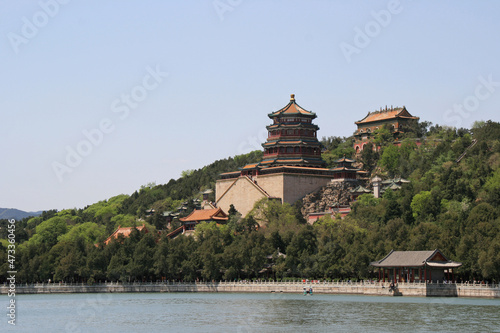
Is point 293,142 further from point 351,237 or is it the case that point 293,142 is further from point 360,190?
point 351,237

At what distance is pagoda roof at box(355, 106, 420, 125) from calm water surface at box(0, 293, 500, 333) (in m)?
52.9

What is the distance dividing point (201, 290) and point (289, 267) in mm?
9346

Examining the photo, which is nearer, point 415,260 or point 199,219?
point 415,260

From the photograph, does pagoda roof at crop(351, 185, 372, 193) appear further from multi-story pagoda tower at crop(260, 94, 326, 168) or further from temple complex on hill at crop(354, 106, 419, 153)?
temple complex on hill at crop(354, 106, 419, 153)

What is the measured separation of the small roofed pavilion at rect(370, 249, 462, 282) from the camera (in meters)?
65.0

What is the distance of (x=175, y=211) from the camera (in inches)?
4641

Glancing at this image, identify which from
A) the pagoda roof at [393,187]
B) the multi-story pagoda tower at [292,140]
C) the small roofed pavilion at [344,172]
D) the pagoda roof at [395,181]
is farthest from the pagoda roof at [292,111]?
the pagoda roof at [393,187]

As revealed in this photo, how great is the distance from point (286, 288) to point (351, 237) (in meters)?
6.78

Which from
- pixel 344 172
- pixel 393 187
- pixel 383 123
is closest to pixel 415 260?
pixel 393 187

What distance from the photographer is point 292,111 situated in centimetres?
10225

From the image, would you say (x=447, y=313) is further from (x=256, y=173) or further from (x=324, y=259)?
(x=256, y=173)

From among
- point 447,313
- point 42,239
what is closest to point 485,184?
point 447,313

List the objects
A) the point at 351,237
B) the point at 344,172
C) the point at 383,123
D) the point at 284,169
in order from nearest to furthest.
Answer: the point at 351,237, the point at 284,169, the point at 344,172, the point at 383,123

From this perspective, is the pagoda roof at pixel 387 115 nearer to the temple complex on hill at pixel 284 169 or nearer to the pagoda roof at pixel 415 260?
the temple complex on hill at pixel 284 169
